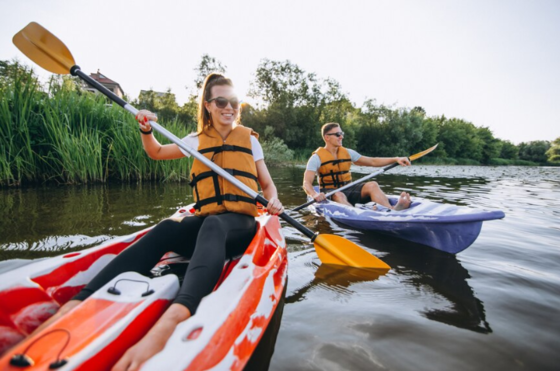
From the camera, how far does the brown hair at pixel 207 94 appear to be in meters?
2.18

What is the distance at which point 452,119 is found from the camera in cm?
3684

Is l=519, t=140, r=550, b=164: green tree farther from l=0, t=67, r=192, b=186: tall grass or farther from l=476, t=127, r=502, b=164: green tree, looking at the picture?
l=0, t=67, r=192, b=186: tall grass

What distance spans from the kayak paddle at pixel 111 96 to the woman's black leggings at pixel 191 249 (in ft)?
1.29

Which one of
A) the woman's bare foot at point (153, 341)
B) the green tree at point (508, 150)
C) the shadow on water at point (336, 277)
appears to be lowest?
the shadow on water at point (336, 277)

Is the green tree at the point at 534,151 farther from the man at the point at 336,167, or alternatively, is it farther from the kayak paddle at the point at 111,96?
the kayak paddle at the point at 111,96

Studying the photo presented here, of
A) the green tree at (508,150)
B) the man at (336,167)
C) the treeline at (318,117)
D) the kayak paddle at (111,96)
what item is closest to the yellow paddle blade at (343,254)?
the kayak paddle at (111,96)

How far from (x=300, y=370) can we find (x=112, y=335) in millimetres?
760

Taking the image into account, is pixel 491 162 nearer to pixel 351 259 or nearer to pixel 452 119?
pixel 452 119

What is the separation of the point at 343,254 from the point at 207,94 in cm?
159

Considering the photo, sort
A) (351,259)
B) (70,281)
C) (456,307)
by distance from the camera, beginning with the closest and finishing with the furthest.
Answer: (70,281) → (456,307) → (351,259)

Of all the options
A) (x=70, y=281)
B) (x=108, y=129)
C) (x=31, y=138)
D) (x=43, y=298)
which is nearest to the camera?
(x=43, y=298)

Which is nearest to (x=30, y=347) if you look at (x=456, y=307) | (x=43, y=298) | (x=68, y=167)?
(x=43, y=298)

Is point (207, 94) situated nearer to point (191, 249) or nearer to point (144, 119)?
point (144, 119)

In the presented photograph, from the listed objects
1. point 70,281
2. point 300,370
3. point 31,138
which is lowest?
point 300,370
